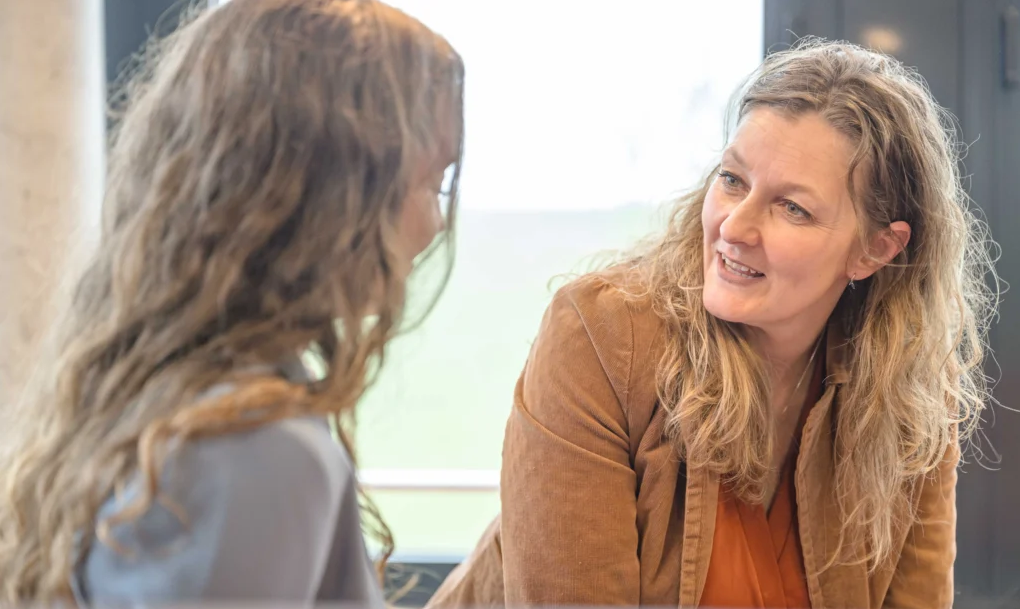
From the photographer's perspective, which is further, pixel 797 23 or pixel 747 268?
pixel 797 23

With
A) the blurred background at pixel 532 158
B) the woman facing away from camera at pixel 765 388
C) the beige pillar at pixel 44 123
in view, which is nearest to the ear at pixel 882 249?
the woman facing away from camera at pixel 765 388

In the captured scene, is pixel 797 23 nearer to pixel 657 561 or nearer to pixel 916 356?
pixel 916 356

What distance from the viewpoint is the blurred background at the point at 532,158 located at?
43.0 inches

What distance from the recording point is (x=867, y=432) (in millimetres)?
1105

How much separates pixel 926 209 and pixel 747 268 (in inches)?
9.4

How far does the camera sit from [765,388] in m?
1.10

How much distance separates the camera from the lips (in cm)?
104

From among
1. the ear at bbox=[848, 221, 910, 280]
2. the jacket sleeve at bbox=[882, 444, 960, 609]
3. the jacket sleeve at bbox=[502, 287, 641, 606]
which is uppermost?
the ear at bbox=[848, 221, 910, 280]

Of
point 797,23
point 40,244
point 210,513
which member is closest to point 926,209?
point 797,23

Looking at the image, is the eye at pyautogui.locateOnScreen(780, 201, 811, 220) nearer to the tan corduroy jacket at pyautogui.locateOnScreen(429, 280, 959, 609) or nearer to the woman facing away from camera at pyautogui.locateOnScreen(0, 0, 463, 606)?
the tan corduroy jacket at pyautogui.locateOnScreen(429, 280, 959, 609)

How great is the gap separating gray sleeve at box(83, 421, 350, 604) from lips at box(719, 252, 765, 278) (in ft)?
2.04

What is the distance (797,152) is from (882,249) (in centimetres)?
19

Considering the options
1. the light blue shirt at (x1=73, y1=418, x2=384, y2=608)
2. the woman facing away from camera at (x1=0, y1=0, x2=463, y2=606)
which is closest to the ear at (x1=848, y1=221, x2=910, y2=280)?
the woman facing away from camera at (x1=0, y1=0, x2=463, y2=606)

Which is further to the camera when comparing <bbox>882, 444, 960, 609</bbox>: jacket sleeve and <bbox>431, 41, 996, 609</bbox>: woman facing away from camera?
<bbox>882, 444, 960, 609</bbox>: jacket sleeve
